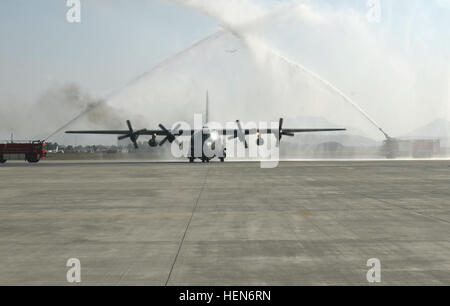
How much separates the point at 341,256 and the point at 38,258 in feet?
18.8

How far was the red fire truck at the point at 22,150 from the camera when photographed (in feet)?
195

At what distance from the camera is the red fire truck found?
5953cm

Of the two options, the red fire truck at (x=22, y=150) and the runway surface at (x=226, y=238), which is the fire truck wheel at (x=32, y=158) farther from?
the runway surface at (x=226, y=238)

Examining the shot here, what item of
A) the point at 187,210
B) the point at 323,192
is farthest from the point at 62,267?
the point at 323,192

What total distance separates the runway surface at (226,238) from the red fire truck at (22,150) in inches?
1662

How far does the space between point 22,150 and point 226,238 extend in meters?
Result: 55.8

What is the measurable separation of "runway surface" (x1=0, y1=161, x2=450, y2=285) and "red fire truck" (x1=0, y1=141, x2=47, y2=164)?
4221cm

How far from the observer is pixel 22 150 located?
5975cm

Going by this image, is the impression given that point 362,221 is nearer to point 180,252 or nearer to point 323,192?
point 180,252
